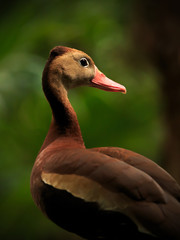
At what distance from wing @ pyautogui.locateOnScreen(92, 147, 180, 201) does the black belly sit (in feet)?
0.62

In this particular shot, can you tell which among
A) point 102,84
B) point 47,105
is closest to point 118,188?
point 102,84

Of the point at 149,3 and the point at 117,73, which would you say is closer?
the point at 149,3

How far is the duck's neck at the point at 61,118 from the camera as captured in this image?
5.56 feet

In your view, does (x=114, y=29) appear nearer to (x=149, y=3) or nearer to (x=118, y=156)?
(x=149, y=3)

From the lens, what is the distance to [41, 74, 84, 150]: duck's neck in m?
1.69

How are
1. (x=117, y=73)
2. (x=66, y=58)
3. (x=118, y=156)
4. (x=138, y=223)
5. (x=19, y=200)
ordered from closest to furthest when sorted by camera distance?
(x=138, y=223) < (x=118, y=156) < (x=66, y=58) < (x=19, y=200) < (x=117, y=73)

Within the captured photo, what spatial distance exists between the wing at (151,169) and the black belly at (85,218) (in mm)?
190

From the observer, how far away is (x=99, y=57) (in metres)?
4.47

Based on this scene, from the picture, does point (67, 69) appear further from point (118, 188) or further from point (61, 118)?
point (118, 188)

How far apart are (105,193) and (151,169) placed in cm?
21

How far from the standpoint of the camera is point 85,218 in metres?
1.42

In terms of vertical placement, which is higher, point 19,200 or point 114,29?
point 114,29

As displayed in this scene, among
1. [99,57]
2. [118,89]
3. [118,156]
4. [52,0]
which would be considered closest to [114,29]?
[99,57]

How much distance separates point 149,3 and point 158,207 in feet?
8.22
